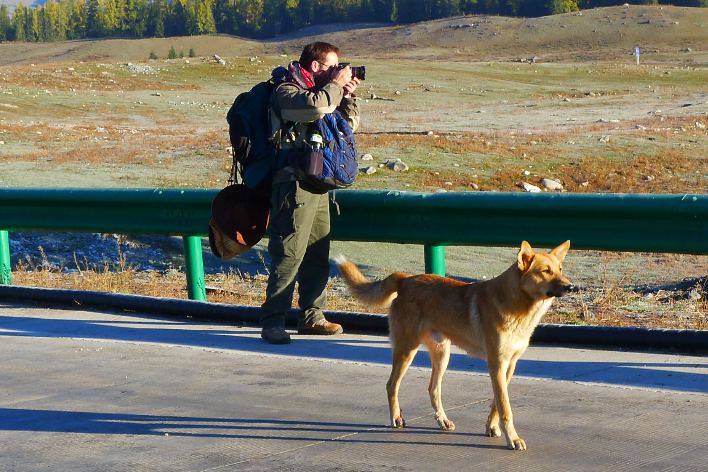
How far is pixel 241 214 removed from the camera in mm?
8141

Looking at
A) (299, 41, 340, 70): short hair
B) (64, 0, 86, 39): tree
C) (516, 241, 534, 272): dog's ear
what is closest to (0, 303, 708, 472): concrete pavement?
(516, 241, 534, 272): dog's ear

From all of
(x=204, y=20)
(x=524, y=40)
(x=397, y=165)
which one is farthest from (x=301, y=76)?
(x=204, y=20)

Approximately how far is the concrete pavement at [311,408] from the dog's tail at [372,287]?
577 mm

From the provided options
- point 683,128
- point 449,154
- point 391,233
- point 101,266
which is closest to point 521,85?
point 683,128

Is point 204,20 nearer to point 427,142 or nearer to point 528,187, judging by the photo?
point 427,142

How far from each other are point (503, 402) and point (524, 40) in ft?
354

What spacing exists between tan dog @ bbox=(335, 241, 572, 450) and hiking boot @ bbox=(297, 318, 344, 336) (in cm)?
205

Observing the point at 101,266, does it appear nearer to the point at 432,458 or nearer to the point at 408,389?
the point at 408,389

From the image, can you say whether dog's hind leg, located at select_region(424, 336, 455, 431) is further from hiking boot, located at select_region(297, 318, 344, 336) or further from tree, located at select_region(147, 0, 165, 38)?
tree, located at select_region(147, 0, 165, 38)

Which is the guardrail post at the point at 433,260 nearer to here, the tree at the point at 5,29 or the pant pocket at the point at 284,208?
the pant pocket at the point at 284,208

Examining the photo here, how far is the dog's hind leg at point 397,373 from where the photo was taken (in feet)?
19.2

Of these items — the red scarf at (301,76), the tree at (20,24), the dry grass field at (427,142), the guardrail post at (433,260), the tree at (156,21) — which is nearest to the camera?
the red scarf at (301,76)

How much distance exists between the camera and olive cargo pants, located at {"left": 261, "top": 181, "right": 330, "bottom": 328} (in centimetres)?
795

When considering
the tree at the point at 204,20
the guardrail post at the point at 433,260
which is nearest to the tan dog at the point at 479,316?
the guardrail post at the point at 433,260
